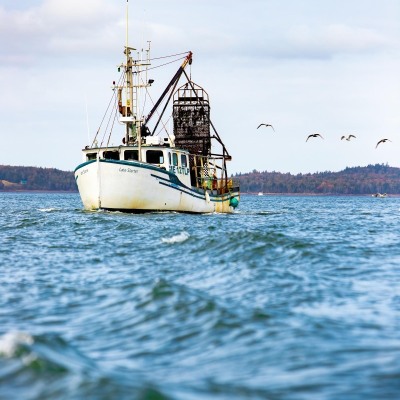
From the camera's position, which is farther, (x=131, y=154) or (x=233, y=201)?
(x=233, y=201)

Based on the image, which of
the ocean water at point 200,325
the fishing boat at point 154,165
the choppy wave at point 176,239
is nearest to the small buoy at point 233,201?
the fishing boat at point 154,165

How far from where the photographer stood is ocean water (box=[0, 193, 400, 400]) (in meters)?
8.43

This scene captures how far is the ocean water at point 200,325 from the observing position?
843cm

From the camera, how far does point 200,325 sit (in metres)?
11.8

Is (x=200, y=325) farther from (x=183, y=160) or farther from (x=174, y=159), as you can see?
(x=183, y=160)

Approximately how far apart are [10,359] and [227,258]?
41.0 feet

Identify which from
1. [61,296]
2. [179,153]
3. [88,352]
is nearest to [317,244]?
[61,296]

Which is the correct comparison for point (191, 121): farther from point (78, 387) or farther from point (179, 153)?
point (78, 387)

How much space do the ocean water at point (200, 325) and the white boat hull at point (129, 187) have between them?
2156 centimetres

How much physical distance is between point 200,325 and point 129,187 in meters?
33.3

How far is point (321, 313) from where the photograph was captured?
1245 cm

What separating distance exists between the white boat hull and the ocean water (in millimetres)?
21556

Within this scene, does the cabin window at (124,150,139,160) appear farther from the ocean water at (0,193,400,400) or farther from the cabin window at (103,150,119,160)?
the ocean water at (0,193,400,400)

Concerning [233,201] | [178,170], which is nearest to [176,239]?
[178,170]
